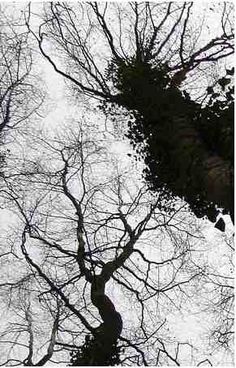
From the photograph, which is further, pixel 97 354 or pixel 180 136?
pixel 97 354

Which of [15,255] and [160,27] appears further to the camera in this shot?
[15,255]

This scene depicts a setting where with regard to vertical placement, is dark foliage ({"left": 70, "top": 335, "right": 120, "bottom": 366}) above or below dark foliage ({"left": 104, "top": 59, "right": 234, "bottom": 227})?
below

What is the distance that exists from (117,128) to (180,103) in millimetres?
1531

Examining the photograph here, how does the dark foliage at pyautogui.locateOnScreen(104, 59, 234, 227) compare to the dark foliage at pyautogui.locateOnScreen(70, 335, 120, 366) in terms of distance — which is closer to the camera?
the dark foliage at pyautogui.locateOnScreen(104, 59, 234, 227)

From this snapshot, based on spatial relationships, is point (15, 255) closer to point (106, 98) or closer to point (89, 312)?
point (89, 312)

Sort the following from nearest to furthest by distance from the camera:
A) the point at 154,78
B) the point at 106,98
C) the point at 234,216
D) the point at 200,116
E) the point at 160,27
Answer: the point at 234,216
the point at 200,116
the point at 154,78
the point at 106,98
the point at 160,27

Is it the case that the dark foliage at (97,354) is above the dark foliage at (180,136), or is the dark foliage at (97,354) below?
below

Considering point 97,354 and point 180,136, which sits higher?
point 180,136

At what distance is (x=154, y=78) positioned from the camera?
5965mm

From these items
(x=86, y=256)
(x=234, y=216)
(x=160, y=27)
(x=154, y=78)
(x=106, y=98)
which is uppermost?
(x=160, y=27)

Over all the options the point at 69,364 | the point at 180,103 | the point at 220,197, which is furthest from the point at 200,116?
the point at 69,364

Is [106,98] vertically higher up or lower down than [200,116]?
higher up

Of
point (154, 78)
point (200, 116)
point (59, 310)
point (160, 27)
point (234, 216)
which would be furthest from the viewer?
point (59, 310)

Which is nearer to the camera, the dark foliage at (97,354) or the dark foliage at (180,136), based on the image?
→ the dark foliage at (180,136)
